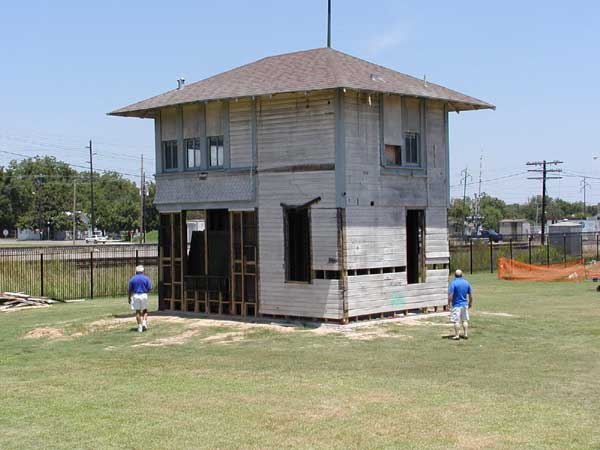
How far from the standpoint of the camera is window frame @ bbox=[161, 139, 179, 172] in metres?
26.7

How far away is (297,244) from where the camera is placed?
24250 mm

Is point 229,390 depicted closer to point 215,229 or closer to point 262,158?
point 262,158

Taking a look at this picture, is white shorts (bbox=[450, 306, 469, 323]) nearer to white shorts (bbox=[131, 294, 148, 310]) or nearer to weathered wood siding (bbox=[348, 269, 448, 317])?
weathered wood siding (bbox=[348, 269, 448, 317])

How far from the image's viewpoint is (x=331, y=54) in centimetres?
2638

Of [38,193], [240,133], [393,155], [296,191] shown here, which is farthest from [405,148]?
[38,193]

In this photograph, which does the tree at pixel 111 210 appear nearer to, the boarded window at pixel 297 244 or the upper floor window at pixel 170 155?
the upper floor window at pixel 170 155

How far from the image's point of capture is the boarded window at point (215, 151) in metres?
25.6

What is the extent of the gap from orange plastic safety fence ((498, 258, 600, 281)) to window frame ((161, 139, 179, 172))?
22729mm

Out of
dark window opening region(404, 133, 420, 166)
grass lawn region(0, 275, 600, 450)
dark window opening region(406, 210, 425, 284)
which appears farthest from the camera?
dark window opening region(406, 210, 425, 284)

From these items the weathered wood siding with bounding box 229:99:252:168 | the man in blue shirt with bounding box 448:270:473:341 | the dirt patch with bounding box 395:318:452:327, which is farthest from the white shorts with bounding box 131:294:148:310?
the man in blue shirt with bounding box 448:270:473:341

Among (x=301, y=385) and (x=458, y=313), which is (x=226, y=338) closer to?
(x=458, y=313)

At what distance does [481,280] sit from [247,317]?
71.6 feet

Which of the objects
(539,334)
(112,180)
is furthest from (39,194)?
(539,334)

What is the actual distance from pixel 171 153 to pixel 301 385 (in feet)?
43.9
